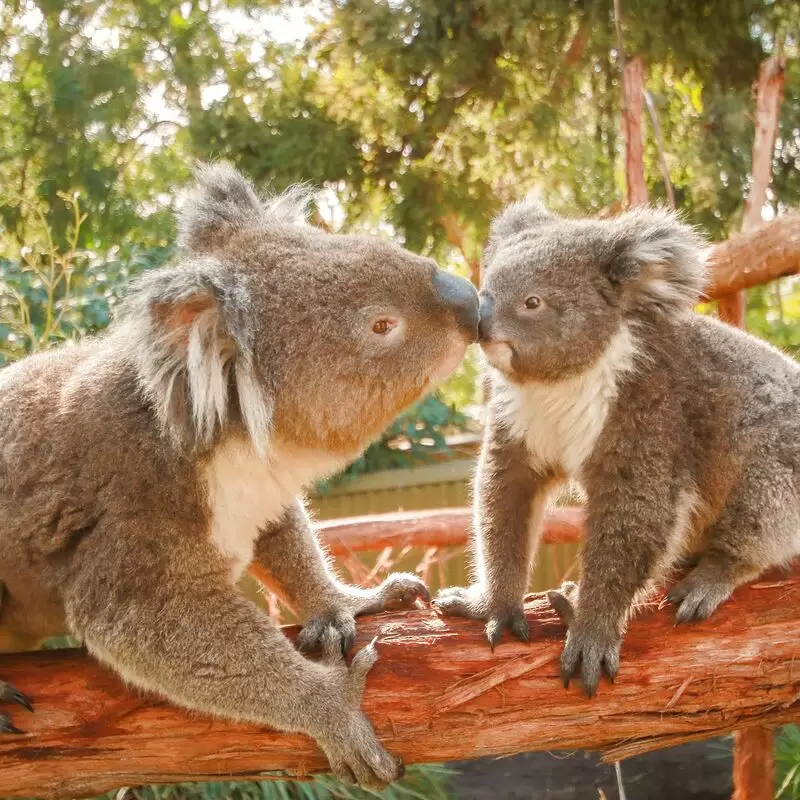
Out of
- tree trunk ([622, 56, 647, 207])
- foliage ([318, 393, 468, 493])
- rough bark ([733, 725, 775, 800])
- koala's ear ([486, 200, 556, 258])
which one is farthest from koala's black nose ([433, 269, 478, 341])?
foliage ([318, 393, 468, 493])

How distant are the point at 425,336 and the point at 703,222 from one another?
471 cm

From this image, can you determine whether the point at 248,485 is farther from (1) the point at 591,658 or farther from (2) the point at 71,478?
(1) the point at 591,658

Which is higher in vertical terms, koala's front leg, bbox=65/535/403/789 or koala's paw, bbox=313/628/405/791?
koala's front leg, bbox=65/535/403/789

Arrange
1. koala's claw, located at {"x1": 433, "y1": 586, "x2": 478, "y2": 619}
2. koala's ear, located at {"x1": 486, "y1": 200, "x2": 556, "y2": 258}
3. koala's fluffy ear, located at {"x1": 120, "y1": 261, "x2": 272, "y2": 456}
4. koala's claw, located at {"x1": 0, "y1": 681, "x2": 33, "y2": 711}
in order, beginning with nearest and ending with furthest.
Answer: koala's fluffy ear, located at {"x1": 120, "y1": 261, "x2": 272, "y2": 456}
koala's claw, located at {"x1": 0, "y1": 681, "x2": 33, "y2": 711}
koala's claw, located at {"x1": 433, "y1": 586, "x2": 478, "y2": 619}
koala's ear, located at {"x1": 486, "y1": 200, "x2": 556, "y2": 258}

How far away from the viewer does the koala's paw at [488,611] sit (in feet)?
7.54

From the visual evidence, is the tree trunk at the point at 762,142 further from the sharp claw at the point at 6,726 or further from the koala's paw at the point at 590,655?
the sharp claw at the point at 6,726

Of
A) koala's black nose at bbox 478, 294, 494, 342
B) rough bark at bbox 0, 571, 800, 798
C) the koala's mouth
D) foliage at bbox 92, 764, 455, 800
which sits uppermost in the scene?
koala's black nose at bbox 478, 294, 494, 342

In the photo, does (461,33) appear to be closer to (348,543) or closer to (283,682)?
(348,543)

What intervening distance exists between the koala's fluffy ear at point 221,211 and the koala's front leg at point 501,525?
91cm

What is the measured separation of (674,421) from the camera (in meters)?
2.38

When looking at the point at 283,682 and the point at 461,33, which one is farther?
the point at 461,33

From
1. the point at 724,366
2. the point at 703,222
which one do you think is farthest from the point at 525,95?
the point at 724,366

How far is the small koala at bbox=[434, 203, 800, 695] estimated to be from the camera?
2.29 metres

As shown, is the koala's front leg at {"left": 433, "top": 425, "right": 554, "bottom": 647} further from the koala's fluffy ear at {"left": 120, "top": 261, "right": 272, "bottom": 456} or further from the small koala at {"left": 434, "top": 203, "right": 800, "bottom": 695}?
the koala's fluffy ear at {"left": 120, "top": 261, "right": 272, "bottom": 456}
